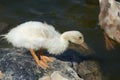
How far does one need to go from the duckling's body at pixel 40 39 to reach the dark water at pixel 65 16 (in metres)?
1.53

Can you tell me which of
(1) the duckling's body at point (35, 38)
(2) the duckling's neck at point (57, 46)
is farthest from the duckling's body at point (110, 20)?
(1) the duckling's body at point (35, 38)

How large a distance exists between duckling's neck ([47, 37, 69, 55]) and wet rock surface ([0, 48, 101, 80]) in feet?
0.57

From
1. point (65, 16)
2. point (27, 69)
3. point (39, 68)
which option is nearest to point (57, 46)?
point (39, 68)

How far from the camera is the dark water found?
26.6 ft

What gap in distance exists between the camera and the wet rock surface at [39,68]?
226 inches

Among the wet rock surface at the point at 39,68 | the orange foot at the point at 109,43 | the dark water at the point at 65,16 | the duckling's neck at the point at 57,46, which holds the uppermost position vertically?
the duckling's neck at the point at 57,46

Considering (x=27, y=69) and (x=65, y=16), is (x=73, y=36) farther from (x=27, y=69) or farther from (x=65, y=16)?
(x=65, y=16)

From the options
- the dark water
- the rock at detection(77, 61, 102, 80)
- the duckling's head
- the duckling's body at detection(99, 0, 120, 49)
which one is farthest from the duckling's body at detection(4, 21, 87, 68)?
the duckling's body at detection(99, 0, 120, 49)

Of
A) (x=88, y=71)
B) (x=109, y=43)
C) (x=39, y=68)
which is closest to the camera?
(x=39, y=68)

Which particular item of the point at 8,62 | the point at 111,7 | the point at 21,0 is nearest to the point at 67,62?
the point at 8,62

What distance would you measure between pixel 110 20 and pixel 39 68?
295 cm

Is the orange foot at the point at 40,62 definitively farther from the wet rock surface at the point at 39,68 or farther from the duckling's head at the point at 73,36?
the duckling's head at the point at 73,36

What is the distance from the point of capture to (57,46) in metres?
6.30

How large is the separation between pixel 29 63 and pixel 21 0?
→ 403cm
